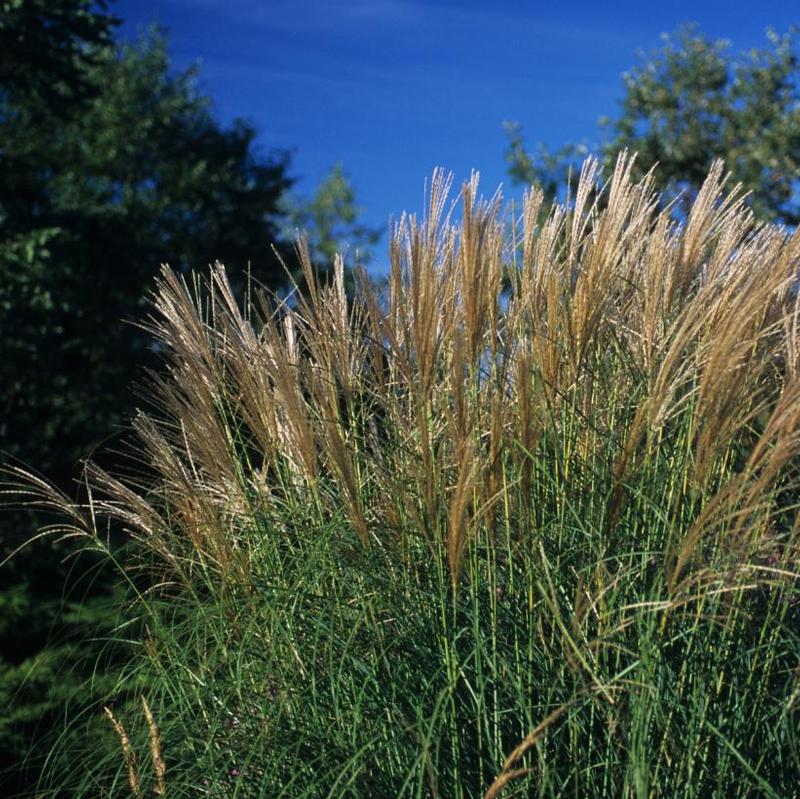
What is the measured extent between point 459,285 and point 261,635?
109 centimetres

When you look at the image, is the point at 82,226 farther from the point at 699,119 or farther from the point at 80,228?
the point at 699,119

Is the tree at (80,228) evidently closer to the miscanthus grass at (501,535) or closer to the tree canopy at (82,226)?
the tree canopy at (82,226)

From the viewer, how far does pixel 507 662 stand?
237 centimetres

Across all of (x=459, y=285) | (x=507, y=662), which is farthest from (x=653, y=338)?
(x=507, y=662)

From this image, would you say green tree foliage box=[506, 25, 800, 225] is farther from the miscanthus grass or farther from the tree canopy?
the miscanthus grass

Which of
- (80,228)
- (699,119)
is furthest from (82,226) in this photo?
(699,119)

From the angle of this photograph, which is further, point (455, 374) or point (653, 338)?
point (653, 338)

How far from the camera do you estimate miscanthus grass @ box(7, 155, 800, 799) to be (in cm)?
227

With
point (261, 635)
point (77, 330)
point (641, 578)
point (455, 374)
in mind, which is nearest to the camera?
point (455, 374)

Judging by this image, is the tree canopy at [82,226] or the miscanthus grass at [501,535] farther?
the tree canopy at [82,226]

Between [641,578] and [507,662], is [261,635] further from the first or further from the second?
[641,578]

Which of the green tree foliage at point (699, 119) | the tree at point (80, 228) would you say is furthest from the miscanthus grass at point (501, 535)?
the green tree foliage at point (699, 119)

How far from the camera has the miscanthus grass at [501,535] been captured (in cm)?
227

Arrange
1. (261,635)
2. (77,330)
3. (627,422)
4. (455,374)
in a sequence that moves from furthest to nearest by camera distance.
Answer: (77,330) < (261,635) < (627,422) < (455,374)
